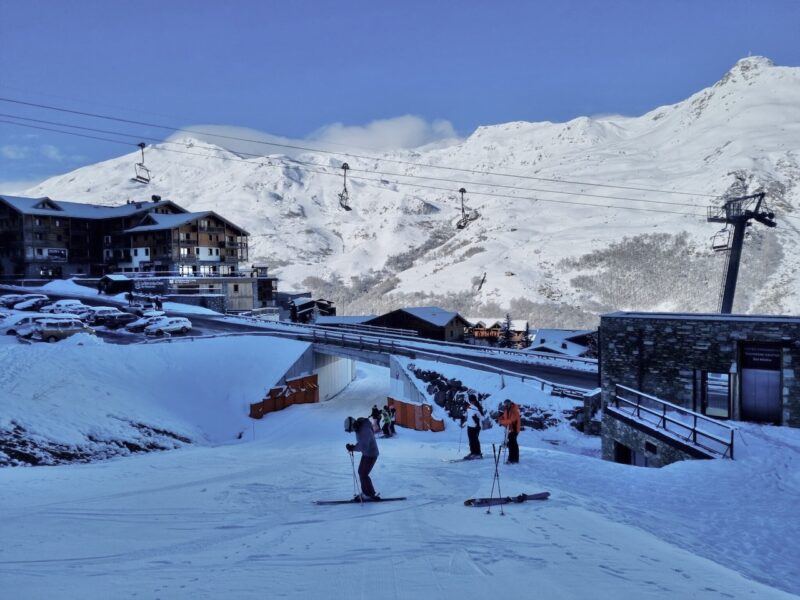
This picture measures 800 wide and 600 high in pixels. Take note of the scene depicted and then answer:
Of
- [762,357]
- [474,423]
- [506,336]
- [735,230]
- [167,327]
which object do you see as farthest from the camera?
[506,336]

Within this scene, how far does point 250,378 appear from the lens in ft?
108

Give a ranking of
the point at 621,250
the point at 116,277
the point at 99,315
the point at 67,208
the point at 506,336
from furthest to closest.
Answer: the point at 621,250 → the point at 67,208 → the point at 506,336 → the point at 116,277 → the point at 99,315

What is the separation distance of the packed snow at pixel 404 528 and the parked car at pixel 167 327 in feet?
77.7

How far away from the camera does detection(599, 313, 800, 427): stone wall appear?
1625cm

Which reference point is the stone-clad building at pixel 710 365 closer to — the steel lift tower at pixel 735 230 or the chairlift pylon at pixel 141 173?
the steel lift tower at pixel 735 230

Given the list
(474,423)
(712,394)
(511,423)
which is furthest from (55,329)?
(712,394)

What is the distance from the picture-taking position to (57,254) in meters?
69.9

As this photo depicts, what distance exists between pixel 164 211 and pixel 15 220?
62.7 ft

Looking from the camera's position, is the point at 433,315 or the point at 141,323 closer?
the point at 141,323

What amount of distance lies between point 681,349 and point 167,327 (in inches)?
1406

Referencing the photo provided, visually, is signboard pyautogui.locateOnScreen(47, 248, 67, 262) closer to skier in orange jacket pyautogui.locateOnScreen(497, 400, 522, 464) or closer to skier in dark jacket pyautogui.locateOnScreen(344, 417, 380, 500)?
skier in dark jacket pyautogui.locateOnScreen(344, 417, 380, 500)

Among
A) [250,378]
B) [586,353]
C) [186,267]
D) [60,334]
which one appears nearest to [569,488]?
[250,378]

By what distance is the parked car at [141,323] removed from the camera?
1555 inches

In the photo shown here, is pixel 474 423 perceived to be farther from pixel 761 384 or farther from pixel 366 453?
pixel 761 384
